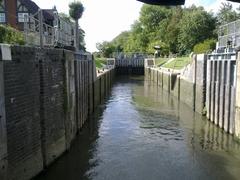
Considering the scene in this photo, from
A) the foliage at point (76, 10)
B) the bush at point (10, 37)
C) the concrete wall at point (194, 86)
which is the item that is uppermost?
the foliage at point (76, 10)

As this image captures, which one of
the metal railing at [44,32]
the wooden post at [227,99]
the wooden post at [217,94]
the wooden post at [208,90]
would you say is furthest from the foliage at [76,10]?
the wooden post at [227,99]

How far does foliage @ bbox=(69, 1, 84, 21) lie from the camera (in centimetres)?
3055

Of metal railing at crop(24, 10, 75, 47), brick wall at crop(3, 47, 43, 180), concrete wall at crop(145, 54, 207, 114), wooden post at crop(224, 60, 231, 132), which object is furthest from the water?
metal railing at crop(24, 10, 75, 47)

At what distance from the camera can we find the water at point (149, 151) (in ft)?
42.5

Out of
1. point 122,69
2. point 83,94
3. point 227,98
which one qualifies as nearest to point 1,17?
point 122,69

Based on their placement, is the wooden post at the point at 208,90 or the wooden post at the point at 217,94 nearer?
the wooden post at the point at 217,94

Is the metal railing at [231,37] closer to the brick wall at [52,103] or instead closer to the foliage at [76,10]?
the brick wall at [52,103]

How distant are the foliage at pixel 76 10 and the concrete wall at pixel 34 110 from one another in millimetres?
13755

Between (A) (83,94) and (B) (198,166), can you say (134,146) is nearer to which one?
(B) (198,166)

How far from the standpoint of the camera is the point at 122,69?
7600 centimetres

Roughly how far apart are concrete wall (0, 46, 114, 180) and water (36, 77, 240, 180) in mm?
801

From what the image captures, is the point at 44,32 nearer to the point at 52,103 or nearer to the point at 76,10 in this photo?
the point at 52,103

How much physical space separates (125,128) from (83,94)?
3225mm

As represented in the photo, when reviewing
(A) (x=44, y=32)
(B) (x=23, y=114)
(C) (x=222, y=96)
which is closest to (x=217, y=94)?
(C) (x=222, y=96)
